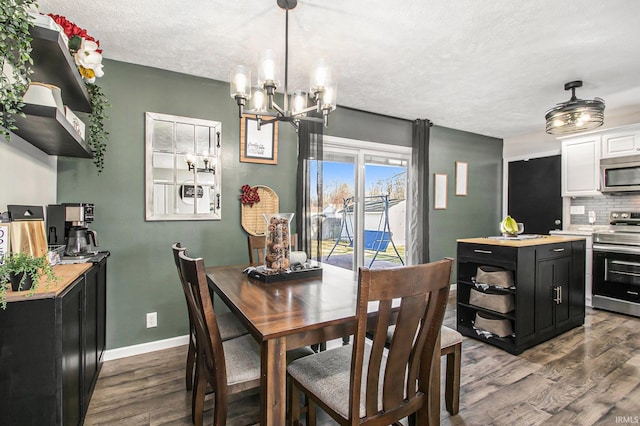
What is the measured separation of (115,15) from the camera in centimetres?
204

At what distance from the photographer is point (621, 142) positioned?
3832 mm

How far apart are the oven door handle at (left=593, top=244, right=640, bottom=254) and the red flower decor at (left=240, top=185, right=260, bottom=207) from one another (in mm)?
4259

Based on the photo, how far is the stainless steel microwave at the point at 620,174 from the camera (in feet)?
Result: 12.1

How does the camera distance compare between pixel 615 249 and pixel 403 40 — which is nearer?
pixel 403 40

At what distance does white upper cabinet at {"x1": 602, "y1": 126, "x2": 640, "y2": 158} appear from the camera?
3.71 metres

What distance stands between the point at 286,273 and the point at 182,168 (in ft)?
5.47

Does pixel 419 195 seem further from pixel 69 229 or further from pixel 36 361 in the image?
pixel 36 361

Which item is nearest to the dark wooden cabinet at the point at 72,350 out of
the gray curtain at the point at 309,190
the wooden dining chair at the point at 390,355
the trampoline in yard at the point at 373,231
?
the wooden dining chair at the point at 390,355

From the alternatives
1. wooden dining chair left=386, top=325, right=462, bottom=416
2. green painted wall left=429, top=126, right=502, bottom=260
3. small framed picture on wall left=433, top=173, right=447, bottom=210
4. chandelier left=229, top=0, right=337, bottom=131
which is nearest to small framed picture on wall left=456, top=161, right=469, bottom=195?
green painted wall left=429, top=126, right=502, bottom=260

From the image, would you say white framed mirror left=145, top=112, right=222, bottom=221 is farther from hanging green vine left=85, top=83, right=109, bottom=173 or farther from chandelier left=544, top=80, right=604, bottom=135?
chandelier left=544, top=80, right=604, bottom=135

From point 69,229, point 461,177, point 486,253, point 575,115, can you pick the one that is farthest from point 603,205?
point 69,229

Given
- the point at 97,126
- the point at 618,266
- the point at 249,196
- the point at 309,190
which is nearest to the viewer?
the point at 97,126

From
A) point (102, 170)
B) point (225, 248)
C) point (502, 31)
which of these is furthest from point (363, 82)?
point (102, 170)

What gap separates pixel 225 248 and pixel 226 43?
1.84 meters
